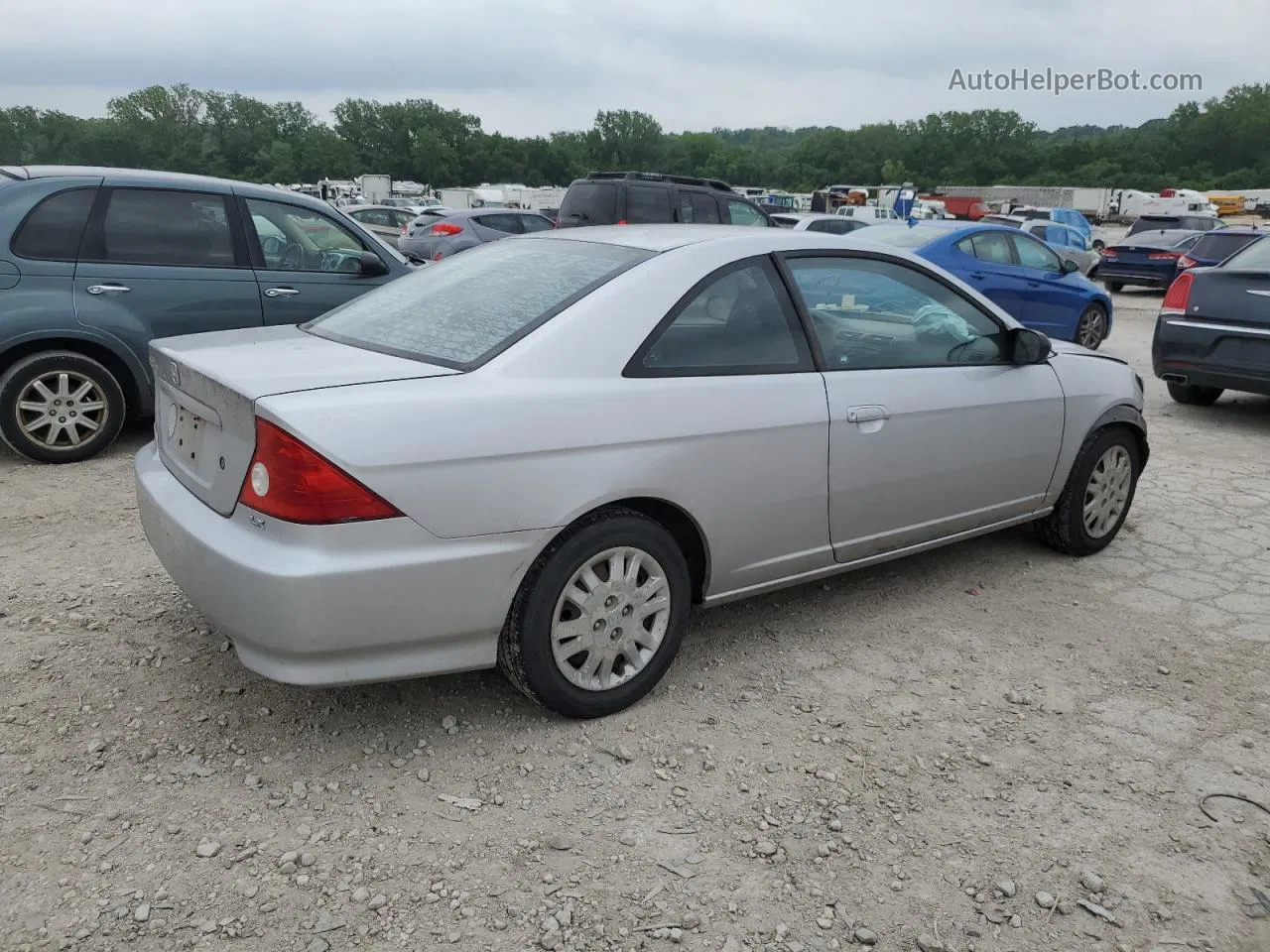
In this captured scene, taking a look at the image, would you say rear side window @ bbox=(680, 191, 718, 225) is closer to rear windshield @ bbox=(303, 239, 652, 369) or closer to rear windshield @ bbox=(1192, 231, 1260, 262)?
rear windshield @ bbox=(1192, 231, 1260, 262)

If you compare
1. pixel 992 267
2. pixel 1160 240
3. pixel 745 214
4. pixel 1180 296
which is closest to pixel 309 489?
pixel 1180 296

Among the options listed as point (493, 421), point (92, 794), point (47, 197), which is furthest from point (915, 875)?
point (47, 197)

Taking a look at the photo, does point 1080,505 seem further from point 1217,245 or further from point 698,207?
point 1217,245

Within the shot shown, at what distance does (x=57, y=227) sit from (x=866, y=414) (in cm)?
475

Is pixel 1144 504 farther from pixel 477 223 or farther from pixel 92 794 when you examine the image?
pixel 477 223

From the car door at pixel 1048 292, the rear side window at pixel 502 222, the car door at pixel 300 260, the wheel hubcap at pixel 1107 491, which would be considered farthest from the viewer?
the rear side window at pixel 502 222

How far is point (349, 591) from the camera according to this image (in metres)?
2.59

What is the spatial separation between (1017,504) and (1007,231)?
7.29 metres

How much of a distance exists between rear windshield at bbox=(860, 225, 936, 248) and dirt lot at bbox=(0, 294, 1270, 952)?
6.58 metres

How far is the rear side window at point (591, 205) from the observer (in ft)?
42.6

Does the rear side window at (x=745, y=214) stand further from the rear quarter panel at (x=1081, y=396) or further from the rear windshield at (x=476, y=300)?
the rear windshield at (x=476, y=300)

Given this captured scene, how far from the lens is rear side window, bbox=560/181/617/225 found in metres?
13.0

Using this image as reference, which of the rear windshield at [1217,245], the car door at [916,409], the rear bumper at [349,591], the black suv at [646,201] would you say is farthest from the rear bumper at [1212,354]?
the rear windshield at [1217,245]

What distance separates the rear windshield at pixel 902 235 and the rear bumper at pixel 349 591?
322 inches
